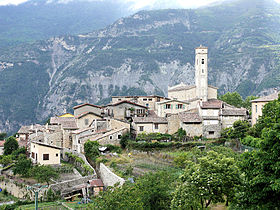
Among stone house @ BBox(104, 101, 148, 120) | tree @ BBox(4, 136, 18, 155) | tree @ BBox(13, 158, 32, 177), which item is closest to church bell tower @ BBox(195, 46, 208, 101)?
stone house @ BBox(104, 101, 148, 120)

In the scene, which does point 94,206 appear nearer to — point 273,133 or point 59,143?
point 273,133

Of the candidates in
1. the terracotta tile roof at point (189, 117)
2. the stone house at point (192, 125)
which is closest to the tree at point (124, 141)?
the stone house at point (192, 125)

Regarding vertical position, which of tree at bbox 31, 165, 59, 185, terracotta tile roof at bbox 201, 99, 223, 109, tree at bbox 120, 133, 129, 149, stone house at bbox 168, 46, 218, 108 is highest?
stone house at bbox 168, 46, 218, 108

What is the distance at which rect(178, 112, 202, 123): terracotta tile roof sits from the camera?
183ft

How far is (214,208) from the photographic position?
30.5 metres

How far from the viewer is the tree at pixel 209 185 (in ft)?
85.2

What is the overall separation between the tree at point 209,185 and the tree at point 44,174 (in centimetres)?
2111

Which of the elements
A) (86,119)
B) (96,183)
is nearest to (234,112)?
(86,119)

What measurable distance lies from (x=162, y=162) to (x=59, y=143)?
73.7 ft

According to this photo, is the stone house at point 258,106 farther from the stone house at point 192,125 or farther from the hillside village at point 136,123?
the stone house at point 192,125

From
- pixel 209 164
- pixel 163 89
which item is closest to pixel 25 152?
pixel 209 164

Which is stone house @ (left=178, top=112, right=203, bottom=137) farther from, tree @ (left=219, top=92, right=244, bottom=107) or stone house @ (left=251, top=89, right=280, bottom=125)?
tree @ (left=219, top=92, right=244, bottom=107)

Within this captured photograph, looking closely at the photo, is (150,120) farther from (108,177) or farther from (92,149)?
(108,177)

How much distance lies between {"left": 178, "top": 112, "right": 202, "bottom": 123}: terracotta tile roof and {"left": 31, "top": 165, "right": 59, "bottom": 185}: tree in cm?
2031
